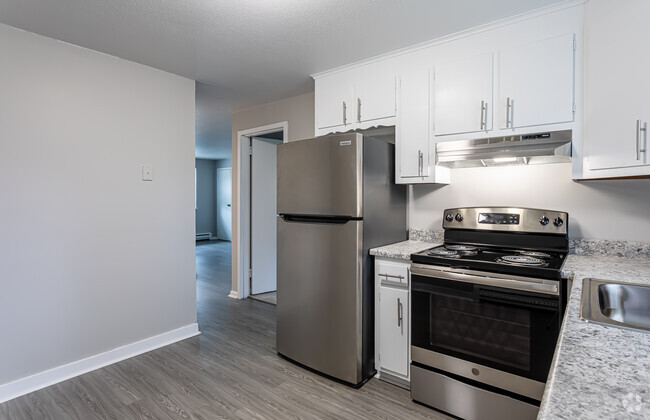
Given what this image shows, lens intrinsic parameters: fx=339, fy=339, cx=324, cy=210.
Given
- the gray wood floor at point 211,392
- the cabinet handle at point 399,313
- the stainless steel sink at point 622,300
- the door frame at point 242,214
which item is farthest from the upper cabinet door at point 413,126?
the door frame at point 242,214

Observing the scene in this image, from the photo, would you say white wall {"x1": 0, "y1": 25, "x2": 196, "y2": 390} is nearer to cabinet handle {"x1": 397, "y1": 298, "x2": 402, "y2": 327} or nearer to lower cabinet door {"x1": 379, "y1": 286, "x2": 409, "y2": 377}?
lower cabinet door {"x1": 379, "y1": 286, "x2": 409, "y2": 377}

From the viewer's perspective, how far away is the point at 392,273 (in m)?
2.20

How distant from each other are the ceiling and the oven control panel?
117 centimetres

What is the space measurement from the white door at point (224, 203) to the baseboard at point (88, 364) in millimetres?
6929

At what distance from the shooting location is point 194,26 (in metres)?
2.13

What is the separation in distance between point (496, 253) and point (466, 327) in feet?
1.70

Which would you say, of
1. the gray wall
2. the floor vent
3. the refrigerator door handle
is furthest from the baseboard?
the gray wall

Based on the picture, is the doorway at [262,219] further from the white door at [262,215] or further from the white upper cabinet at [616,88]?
the white upper cabinet at [616,88]

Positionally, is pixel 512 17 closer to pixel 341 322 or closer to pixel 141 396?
pixel 341 322

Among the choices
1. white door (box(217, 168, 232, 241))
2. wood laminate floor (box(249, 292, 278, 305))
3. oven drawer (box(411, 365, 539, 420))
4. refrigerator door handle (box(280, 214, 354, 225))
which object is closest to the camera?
oven drawer (box(411, 365, 539, 420))

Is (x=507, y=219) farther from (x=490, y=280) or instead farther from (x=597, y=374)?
(x=597, y=374)

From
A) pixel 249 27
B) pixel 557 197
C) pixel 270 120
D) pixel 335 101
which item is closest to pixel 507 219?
pixel 557 197

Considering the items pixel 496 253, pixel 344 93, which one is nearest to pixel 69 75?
pixel 344 93

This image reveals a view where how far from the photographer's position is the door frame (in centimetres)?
411
